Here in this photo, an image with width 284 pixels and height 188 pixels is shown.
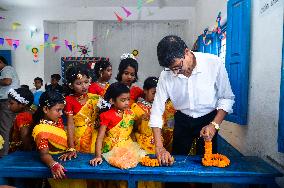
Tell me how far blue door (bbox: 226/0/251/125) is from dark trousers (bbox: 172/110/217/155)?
54 centimetres

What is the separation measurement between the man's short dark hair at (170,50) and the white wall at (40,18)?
6.05 m

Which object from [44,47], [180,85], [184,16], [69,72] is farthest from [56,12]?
[180,85]

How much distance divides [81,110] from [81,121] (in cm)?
12

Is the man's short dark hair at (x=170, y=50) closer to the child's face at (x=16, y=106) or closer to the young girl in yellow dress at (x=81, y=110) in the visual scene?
the young girl in yellow dress at (x=81, y=110)

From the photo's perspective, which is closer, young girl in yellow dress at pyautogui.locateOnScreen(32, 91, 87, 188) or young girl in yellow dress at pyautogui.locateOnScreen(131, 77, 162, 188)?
young girl in yellow dress at pyautogui.locateOnScreen(32, 91, 87, 188)

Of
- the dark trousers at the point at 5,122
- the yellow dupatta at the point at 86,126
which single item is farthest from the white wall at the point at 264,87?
the dark trousers at the point at 5,122

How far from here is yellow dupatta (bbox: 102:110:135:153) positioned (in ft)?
9.01

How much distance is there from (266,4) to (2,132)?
4.43 meters

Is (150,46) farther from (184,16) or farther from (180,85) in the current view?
(180,85)

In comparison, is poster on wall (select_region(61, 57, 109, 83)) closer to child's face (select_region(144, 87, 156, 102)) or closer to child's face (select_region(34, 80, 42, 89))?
child's face (select_region(34, 80, 42, 89))

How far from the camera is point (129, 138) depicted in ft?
9.34

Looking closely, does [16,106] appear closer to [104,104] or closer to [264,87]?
[104,104]

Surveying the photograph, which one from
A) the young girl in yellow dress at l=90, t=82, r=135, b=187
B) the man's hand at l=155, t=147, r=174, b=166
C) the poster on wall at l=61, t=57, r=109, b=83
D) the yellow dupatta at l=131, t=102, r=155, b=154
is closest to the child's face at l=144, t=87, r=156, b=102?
the yellow dupatta at l=131, t=102, r=155, b=154

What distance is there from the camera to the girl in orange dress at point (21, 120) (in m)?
2.71
